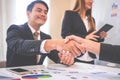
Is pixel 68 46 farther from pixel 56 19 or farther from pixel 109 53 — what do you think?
pixel 56 19

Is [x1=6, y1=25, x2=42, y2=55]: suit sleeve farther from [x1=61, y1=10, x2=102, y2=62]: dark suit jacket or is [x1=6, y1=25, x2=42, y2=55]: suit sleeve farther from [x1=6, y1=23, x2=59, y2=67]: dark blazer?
[x1=61, y1=10, x2=102, y2=62]: dark suit jacket

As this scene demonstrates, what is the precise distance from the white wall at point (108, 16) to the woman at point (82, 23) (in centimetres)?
6

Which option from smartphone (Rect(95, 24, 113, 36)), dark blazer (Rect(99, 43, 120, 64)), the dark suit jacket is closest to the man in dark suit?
the dark suit jacket

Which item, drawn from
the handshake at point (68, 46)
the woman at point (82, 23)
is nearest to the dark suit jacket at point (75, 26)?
the woman at point (82, 23)

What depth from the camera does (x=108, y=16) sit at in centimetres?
202

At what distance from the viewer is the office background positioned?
6.42 ft

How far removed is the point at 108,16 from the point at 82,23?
0.91 feet

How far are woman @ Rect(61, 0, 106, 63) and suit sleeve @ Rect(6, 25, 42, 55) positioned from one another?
0.48 metres

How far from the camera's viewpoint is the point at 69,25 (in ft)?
6.65

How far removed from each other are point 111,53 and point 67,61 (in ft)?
1.44

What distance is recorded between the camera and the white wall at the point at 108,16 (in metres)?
1.96

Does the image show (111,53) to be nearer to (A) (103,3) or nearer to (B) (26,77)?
(B) (26,77)

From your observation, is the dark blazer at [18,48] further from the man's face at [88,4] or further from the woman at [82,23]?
the man's face at [88,4]

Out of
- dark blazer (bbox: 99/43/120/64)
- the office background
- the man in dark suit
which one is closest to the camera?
dark blazer (bbox: 99/43/120/64)
